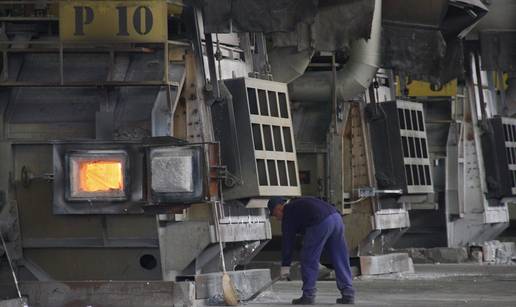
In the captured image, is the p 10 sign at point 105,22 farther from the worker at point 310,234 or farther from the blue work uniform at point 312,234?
the blue work uniform at point 312,234

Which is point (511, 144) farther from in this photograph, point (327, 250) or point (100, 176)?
point (100, 176)

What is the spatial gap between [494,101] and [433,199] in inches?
156

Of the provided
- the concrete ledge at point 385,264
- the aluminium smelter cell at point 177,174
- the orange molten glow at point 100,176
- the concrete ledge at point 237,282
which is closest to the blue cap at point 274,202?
the concrete ledge at point 237,282

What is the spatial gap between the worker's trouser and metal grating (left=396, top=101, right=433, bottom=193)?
720 cm

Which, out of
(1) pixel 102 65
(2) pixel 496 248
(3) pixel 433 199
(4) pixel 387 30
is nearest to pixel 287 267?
(1) pixel 102 65

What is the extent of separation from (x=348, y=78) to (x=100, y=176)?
738cm

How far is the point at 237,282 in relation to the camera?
49.4ft

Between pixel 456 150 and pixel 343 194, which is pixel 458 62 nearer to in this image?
pixel 343 194

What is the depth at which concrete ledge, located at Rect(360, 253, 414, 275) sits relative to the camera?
69.5ft

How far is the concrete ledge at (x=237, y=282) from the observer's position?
14148mm

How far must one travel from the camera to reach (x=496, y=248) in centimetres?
2767

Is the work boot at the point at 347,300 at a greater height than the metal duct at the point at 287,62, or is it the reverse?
the metal duct at the point at 287,62

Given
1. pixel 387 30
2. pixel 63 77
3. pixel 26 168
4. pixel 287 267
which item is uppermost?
pixel 387 30

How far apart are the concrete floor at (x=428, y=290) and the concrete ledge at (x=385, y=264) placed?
0.73 ft
